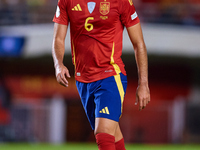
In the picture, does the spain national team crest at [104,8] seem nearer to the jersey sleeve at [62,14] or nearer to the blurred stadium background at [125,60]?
the jersey sleeve at [62,14]

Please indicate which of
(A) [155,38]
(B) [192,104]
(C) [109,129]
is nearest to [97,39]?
(C) [109,129]

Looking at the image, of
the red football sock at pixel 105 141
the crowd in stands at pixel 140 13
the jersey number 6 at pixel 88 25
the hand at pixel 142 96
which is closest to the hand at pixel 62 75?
the jersey number 6 at pixel 88 25

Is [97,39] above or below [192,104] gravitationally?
above

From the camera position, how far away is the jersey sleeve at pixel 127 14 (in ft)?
14.9

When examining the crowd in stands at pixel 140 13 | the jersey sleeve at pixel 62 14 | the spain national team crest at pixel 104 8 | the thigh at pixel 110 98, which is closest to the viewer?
the thigh at pixel 110 98

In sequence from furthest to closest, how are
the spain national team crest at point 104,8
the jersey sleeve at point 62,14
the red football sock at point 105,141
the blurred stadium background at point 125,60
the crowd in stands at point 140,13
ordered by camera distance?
the crowd in stands at point 140,13 < the blurred stadium background at point 125,60 < the jersey sleeve at point 62,14 < the spain national team crest at point 104,8 < the red football sock at point 105,141

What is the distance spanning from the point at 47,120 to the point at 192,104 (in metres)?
5.67

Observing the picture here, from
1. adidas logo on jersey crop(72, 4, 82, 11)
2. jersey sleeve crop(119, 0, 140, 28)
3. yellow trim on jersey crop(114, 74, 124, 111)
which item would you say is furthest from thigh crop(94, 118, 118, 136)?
adidas logo on jersey crop(72, 4, 82, 11)

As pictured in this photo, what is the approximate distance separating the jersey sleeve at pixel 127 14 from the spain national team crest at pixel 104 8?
135 millimetres

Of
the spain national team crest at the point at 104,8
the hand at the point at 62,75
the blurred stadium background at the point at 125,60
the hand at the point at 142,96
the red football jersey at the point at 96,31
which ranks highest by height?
the spain national team crest at the point at 104,8

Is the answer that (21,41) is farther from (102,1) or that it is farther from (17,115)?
(102,1)

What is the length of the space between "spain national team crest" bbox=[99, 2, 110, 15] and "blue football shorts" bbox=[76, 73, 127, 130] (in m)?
0.67

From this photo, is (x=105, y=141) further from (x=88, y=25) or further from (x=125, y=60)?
(x=125, y=60)

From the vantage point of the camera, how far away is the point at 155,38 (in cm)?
1595
